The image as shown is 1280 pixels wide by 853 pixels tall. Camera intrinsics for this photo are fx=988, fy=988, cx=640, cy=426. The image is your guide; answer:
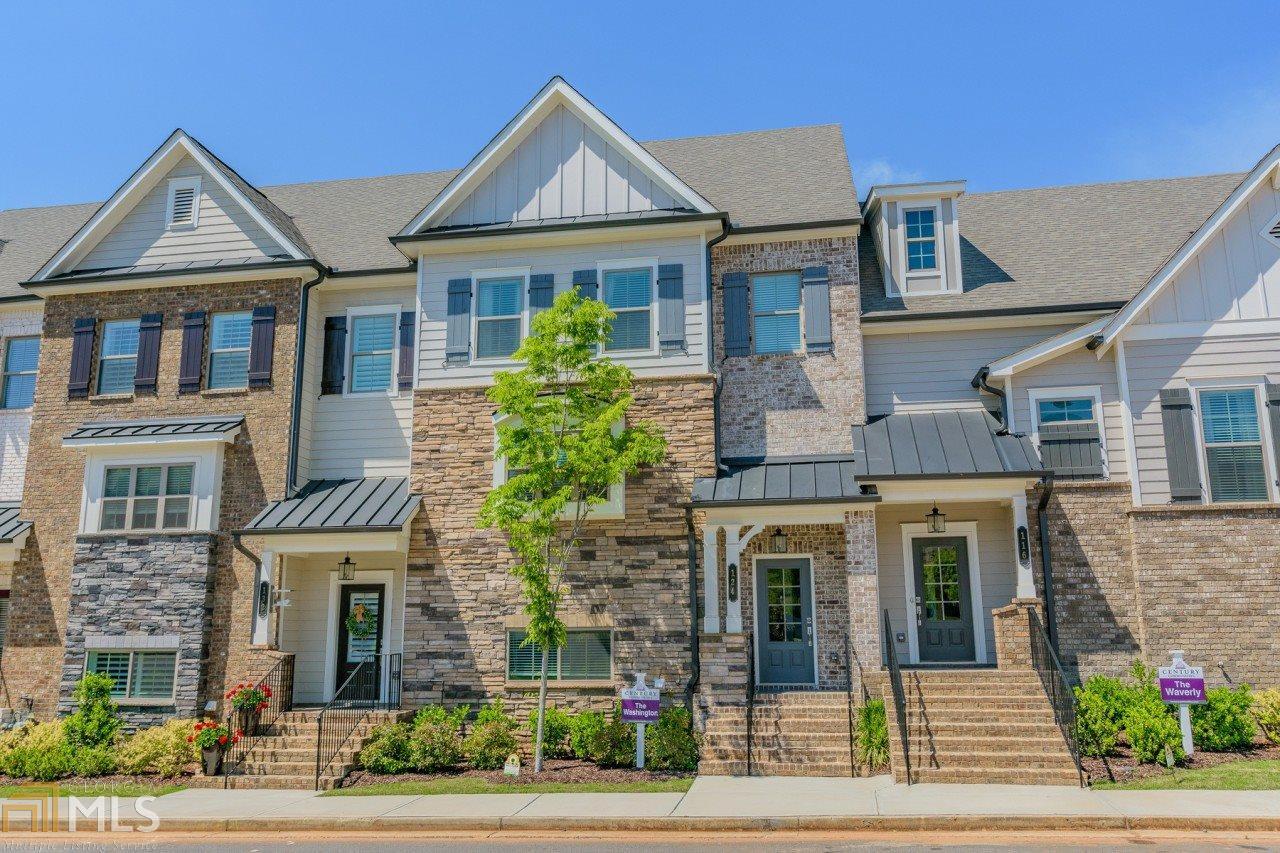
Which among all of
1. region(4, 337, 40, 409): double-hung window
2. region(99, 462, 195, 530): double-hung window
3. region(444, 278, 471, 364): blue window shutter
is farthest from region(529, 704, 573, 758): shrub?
region(4, 337, 40, 409): double-hung window

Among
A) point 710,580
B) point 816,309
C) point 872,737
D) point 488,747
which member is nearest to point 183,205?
point 488,747

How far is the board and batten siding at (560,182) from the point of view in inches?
706

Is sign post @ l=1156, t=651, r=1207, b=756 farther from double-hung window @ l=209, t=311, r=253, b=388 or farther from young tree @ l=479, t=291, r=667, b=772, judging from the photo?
double-hung window @ l=209, t=311, r=253, b=388

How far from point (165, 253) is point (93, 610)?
6933mm

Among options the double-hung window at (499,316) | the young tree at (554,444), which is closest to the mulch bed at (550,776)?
the young tree at (554,444)

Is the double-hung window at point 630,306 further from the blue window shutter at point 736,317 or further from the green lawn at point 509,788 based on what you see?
the green lawn at point 509,788

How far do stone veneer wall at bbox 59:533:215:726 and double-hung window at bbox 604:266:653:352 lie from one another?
321 inches

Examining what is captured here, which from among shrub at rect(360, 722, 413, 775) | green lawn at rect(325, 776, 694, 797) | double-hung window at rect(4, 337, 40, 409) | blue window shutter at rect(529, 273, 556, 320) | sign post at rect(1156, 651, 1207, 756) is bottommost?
green lawn at rect(325, 776, 694, 797)

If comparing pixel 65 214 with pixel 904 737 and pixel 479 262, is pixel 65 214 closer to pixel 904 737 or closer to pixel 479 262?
pixel 479 262

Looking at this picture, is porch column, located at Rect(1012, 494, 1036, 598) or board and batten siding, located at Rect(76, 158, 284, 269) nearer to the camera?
porch column, located at Rect(1012, 494, 1036, 598)

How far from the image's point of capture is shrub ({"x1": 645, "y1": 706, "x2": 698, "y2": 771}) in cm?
1410

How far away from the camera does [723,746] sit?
14.0 metres

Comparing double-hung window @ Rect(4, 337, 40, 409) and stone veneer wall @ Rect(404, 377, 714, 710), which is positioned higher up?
double-hung window @ Rect(4, 337, 40, 409)

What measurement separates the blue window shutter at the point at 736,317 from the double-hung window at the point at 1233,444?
7.46 m
